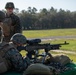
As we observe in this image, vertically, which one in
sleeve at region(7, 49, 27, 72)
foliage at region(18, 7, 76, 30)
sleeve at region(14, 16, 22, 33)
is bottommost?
foliage at region(18, 7, 76, 30)

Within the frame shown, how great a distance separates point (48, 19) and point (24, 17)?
10675mm

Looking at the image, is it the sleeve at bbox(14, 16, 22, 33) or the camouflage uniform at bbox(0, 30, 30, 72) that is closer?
the camouflage uniform at bbox(0, 30, 30, 72)

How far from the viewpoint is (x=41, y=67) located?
278 centimetres

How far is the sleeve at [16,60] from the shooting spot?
5.54 metres

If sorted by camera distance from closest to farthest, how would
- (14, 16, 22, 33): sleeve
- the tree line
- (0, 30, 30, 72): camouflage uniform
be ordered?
(0, 30, 30, 72): camouflage uniform
(14, 16, 22, 33): sleeve
the tree line

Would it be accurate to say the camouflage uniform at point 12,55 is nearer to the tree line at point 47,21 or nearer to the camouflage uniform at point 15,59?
the camouflage uniform at point 15,59

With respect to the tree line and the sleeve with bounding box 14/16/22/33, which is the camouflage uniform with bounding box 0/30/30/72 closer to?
the sleeve with bounding box 14/16/22/33

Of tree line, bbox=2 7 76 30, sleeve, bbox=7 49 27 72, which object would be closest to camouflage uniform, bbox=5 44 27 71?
sleeve, bbox=7 49 27 72

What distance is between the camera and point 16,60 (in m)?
5.57

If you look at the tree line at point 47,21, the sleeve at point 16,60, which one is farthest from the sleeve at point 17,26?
the tree line at point 47,21

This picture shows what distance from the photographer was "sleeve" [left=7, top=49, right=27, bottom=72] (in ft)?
18.2

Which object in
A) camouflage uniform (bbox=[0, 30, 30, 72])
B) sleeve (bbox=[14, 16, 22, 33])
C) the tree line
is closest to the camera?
camouflage uniform (bbox=[0, 30, 30, 72])

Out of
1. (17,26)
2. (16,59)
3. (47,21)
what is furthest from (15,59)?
(47,21)

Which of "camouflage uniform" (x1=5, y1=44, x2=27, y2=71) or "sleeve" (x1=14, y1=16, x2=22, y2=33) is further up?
"sleeve" (x1=14, y1=16, x2=22, y2=33)
